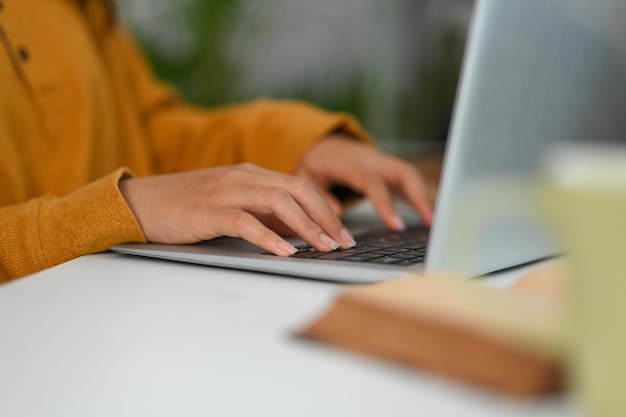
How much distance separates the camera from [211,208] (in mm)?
545

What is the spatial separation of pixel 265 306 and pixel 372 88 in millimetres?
1963

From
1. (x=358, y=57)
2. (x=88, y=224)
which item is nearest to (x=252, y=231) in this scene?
(x=88, y=224)

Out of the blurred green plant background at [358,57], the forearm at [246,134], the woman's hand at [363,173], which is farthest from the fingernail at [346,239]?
the blurred green plant background at [358,57]

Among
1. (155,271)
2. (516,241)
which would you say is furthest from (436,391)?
(155,271)

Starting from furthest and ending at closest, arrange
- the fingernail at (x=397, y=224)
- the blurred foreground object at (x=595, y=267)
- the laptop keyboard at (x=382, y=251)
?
1. the fingernail at (x=397, y=224)
2. the laptop keyboard at (x=382, y=251)
3. the blurred foreground object at (x=595, y=267)

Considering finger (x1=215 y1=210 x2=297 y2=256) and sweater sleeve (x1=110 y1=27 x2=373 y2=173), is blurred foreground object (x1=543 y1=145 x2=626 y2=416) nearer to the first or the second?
finger (x1=215 y1=210 x2=297 y2=256)

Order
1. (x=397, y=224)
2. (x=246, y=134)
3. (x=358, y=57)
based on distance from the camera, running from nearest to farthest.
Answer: (x=397, y=224) < (x=246, y=134) < (x=358, y=57)

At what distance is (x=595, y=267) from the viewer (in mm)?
172

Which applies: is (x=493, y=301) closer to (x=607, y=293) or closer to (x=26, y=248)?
(x=607, y=293)

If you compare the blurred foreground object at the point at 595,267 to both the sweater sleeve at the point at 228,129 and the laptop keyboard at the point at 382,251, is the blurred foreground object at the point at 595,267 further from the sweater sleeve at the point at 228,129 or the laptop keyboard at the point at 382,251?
the sweater sleeve at the point at 228,129

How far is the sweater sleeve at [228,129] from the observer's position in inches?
35.9

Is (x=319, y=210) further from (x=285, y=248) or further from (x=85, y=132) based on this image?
(x=85, y=132)

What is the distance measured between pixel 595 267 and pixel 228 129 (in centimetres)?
87

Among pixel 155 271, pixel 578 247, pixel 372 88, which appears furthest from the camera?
pixel 372 88
